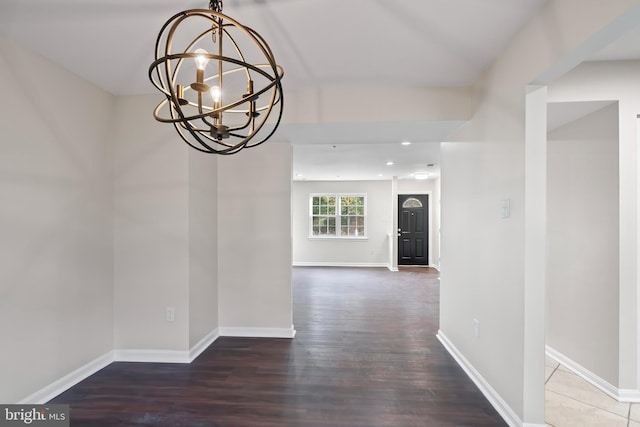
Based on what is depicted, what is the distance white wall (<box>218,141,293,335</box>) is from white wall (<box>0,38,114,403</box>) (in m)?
1.08

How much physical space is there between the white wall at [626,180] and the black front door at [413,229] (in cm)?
596

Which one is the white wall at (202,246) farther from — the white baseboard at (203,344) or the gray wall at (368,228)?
the gray wall at (368,228)

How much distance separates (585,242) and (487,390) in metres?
1.46

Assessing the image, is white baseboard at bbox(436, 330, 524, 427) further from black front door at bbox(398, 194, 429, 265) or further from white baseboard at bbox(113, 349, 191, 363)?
black front door at bbox(398, 194, 429, 265)

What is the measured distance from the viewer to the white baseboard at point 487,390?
1.86 m

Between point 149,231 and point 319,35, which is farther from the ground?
point 319,35

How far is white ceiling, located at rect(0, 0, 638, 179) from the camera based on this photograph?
1599 millimetres

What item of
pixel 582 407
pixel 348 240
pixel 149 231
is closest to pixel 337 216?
pixel 348 240

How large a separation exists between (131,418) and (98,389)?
1.78 feet

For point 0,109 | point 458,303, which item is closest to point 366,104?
point 458,303

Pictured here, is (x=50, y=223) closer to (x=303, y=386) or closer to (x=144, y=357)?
(x=144, y=357)

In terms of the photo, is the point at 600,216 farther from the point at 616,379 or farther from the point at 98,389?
the point at 98,389

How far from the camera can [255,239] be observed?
333 centimetres

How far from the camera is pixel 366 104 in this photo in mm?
2607
